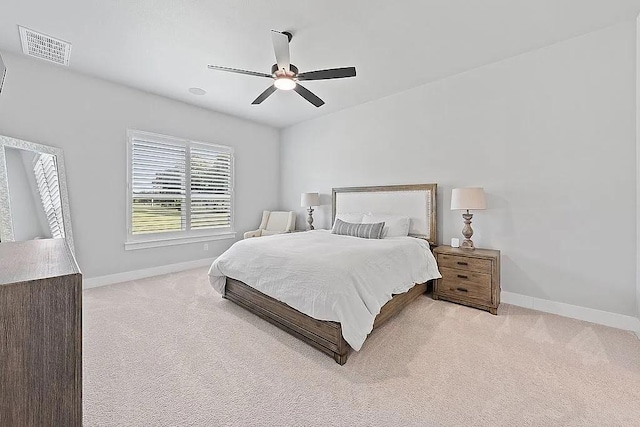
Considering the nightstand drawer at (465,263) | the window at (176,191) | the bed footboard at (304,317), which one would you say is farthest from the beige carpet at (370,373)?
the window at (176,191)

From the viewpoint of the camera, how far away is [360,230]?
3771mm

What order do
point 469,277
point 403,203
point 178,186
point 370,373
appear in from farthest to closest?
point 178,186 → point 403,203 → point 469,277 → point 370,373

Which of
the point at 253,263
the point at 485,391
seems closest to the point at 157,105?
the point at 253,263

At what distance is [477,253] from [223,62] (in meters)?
3.67

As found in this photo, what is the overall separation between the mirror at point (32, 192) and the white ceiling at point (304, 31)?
1.15 m

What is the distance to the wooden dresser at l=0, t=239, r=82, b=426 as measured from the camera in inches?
25.6

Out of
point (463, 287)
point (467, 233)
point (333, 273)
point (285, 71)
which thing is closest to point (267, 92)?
point (285, 71)

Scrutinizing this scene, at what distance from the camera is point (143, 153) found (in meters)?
4.25

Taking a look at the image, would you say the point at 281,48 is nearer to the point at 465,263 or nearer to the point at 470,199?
the point at 470,199

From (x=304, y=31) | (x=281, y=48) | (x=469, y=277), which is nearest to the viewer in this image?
(x=281, y=48)

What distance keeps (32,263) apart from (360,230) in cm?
326

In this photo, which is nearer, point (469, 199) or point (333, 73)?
point (333, 73)

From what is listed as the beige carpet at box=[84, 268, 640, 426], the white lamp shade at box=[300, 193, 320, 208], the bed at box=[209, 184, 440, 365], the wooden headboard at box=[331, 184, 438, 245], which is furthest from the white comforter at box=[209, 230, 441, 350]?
the white lamp shade at box=[300, 193, 320, 208]

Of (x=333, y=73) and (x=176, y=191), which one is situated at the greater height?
(x=333, y=73)
